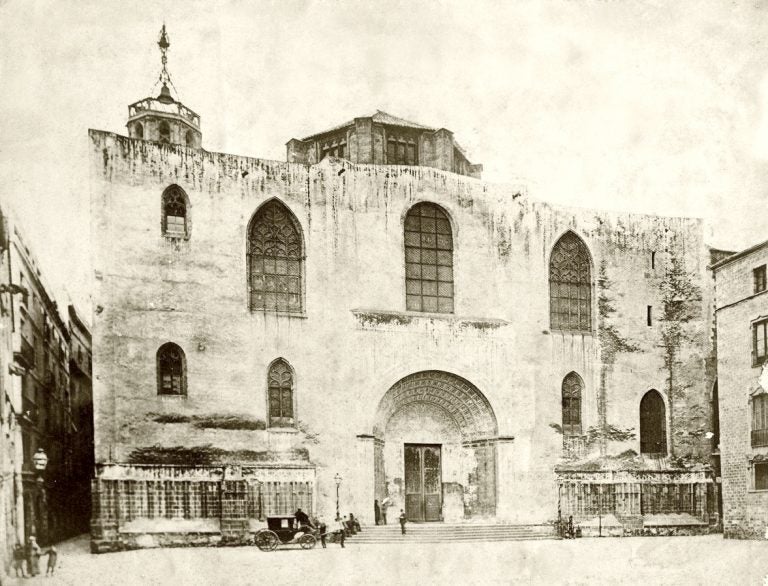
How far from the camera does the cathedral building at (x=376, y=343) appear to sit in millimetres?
14062

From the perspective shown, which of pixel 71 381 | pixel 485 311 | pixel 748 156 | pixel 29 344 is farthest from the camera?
pixel 485 311

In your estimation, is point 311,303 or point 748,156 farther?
point 311,303

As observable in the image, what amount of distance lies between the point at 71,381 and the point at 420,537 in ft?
18.2

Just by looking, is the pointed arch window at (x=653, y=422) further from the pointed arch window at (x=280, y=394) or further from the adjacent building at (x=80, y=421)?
the adjacent building at (x=80, y=421)

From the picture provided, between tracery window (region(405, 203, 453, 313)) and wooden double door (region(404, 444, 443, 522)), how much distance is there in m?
2.43

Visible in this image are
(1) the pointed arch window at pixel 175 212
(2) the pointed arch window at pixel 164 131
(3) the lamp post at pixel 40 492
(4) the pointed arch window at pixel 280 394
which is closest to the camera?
(3) the lamp post at pixel 40 492

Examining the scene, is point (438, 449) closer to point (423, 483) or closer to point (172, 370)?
point (423, 483)

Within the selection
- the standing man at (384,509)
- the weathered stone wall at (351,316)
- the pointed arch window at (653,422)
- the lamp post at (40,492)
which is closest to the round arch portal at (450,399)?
the weathered stone wall at (351,316)

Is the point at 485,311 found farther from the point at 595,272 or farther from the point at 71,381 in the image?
the point at 71,381

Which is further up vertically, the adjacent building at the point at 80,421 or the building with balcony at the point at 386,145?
the building with balcony at the point at 386,145

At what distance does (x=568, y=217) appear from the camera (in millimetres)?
17078

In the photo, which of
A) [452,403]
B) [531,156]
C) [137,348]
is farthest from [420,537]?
[531,156]

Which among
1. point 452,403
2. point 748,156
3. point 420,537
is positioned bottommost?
point 420,537

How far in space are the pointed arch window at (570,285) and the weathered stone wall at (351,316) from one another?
21cm
